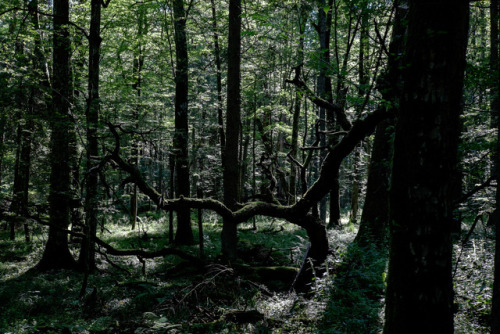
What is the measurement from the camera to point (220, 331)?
5016 mm

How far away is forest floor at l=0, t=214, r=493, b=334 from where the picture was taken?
4.96 m

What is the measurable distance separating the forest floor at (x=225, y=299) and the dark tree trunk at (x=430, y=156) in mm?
2122

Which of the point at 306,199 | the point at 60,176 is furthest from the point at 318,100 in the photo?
the point at 60,176

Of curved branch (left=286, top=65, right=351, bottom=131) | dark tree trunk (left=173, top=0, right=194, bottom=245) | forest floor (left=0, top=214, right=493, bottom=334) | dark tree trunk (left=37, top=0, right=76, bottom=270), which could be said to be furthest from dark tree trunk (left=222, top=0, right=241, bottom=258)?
dark tree trunk (left=37, top=0, right=76, bottom=270)

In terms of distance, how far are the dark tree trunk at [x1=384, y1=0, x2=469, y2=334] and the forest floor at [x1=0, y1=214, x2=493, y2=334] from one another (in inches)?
83.5

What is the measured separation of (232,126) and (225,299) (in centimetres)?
502

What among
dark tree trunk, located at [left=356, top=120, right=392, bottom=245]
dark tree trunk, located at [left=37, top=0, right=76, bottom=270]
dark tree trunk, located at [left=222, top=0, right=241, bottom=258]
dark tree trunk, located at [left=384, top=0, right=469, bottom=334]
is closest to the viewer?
dark tree trunk, located at [left=384, top=0, right=469, bottom=334]

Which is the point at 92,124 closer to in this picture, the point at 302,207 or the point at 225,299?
the point at 225,299

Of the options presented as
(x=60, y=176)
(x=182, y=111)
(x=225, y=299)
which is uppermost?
(x=182, y=111)

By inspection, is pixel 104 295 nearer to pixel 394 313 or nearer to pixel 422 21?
pixel 394 313

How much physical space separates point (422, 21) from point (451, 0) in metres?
0.25

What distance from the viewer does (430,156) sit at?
2.55m

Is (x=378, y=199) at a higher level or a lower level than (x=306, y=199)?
lower

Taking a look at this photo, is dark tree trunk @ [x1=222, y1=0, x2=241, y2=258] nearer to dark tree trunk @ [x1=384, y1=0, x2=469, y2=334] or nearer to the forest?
the forest
